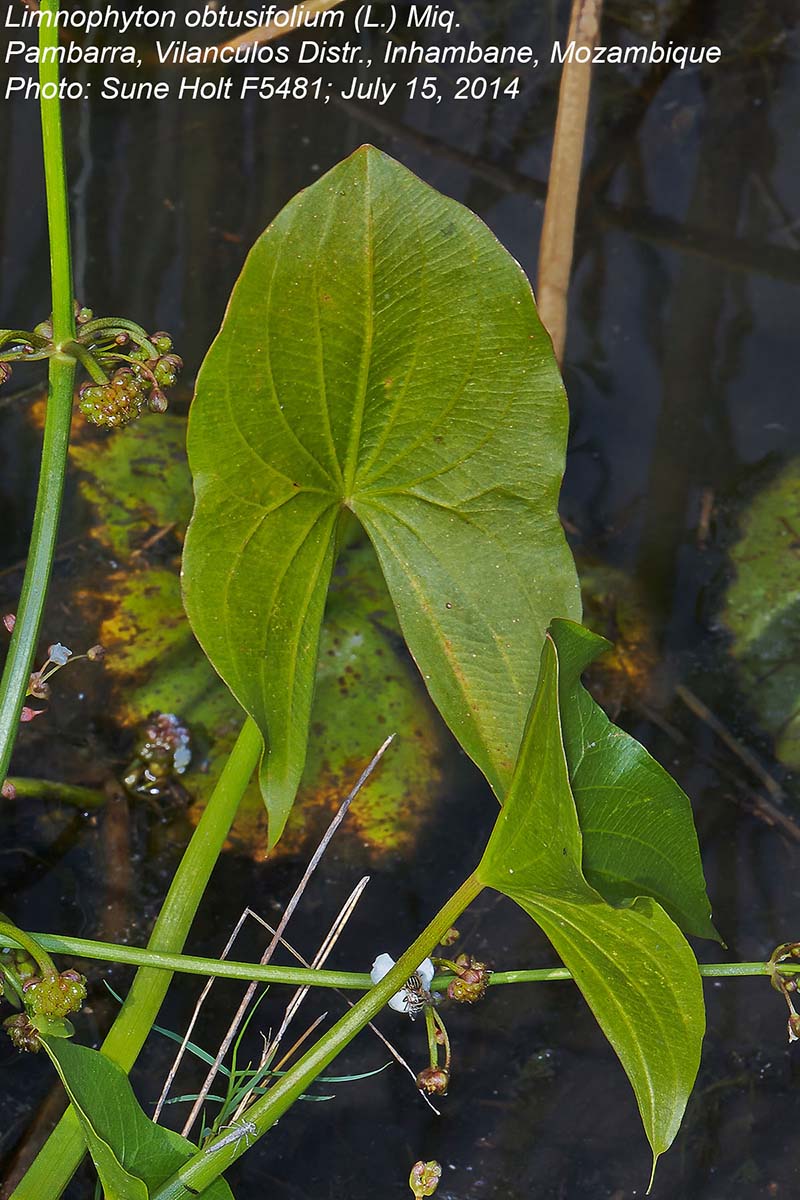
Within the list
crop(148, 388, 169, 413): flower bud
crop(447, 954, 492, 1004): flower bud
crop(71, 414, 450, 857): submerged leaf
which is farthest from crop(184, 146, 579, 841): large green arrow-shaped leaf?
crop(71, 414, 450, 857): submerged leaf

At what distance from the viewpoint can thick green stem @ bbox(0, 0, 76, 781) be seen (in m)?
0.84

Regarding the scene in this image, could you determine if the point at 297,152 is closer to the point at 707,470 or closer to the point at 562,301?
the point at 562,301

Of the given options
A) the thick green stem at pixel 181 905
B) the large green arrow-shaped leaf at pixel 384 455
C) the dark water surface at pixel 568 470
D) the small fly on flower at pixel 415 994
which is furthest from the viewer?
the dark water surface at pixel 568 470

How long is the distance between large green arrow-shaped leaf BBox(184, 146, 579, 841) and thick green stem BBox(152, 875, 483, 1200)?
0.17 meters

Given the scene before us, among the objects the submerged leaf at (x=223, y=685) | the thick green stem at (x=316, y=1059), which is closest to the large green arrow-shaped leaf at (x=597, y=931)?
the thick green stem at (x=316, y=1059)

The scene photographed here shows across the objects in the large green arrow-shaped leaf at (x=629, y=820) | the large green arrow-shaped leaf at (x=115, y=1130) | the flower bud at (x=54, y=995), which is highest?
the large green arrow-shaped leaf at (x=629, y=820)

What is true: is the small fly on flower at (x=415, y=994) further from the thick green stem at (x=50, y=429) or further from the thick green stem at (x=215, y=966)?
the thick green stem at (x=50, y=429)

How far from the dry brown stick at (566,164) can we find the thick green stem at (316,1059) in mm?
990

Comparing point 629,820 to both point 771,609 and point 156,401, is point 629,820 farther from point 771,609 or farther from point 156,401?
point 771,609

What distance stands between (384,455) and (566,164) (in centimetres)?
79

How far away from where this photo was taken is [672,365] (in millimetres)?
1759

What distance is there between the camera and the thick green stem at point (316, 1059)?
814mm

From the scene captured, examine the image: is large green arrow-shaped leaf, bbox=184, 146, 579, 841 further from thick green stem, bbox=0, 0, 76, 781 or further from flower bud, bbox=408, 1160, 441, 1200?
flower bud, bbox=408, 1160, 441, 1200

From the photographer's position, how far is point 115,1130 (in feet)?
2.47
